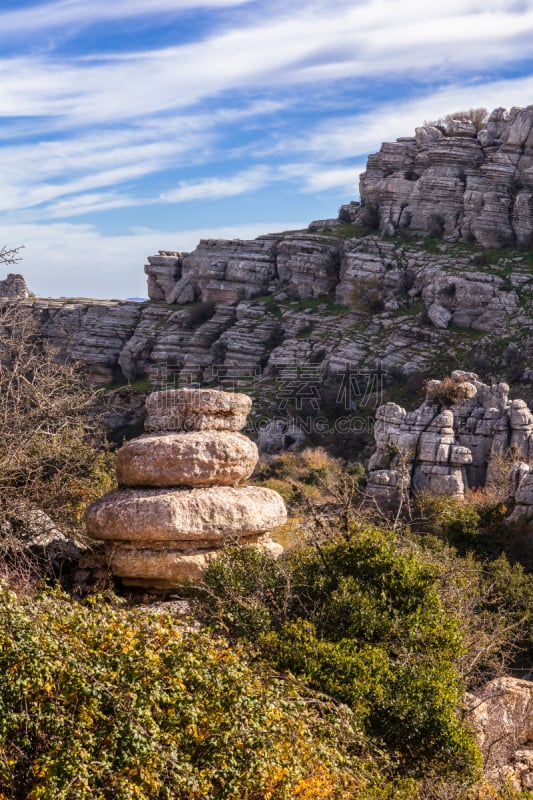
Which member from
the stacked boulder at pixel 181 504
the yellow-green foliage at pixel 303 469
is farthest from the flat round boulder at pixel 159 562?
the yellow-green foliage at pixel 303 469

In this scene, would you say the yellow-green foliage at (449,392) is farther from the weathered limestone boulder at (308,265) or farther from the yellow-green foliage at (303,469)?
the weathered limestone boulder at (308,265)

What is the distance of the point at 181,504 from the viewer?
1041 centimetres

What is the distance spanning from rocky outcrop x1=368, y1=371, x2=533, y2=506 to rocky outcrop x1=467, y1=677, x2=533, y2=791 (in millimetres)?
16394

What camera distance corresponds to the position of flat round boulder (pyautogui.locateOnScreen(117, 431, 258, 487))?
Answer: 10705mm

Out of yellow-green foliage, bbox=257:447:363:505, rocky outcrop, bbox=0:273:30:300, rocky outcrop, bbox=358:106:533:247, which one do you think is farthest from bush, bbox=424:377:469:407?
rocky outcrop, bbox=0:273:30:300

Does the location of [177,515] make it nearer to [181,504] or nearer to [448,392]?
[181,504]

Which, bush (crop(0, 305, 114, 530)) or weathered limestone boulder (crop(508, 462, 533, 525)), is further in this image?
weathered limestone boulder (crop(508, 462, 533, 525))

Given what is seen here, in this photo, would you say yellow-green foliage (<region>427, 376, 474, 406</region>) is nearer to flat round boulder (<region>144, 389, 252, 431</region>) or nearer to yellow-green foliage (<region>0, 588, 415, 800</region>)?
flat round boulder (<region>144, 389, 252, 431</region>)

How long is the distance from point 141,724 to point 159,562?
5114 mm

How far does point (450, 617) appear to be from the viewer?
359 inches

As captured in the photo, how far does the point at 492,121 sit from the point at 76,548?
5222cm

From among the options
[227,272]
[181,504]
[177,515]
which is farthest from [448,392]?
[227,272]

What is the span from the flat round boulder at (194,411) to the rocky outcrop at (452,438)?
16.0 metres

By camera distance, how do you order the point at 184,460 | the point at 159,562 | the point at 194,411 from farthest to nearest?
the point at 194,411, the point at 184,460, the point at 159,562
